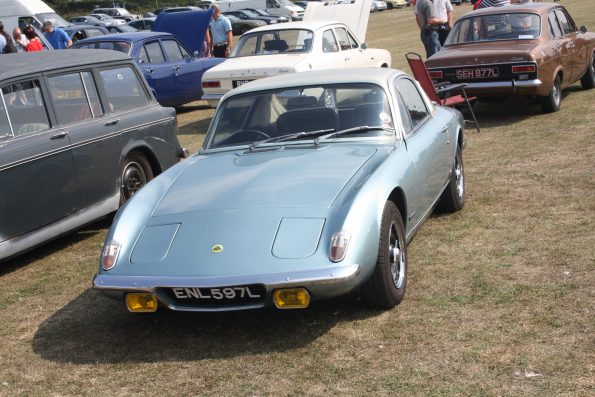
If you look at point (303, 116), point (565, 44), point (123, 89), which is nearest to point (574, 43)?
point (565, 44)

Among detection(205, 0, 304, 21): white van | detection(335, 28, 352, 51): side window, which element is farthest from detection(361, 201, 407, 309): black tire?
detection(205, 0, 304, 21): white van

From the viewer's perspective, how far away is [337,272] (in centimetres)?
467

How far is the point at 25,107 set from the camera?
7.17 m

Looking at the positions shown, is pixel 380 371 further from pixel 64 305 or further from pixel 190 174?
pixel 64 305

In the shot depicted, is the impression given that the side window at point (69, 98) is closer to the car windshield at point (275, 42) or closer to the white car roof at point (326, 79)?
the white car roof at point (326, 79)

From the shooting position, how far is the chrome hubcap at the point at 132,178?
8242mm

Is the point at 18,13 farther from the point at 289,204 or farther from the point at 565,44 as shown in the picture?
the point at 289,204

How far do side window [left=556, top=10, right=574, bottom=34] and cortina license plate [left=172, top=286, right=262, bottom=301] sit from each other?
9.44 metres

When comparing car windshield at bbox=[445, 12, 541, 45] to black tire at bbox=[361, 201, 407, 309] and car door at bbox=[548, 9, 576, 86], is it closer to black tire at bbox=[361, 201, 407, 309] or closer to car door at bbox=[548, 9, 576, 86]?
car door at bbox=[548, 9, 576, 86]

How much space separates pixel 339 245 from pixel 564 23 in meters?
9.41

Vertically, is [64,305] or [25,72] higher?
[25,72]

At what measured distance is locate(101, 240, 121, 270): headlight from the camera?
5.12 meters

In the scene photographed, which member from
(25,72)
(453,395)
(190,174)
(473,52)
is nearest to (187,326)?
(190,174)

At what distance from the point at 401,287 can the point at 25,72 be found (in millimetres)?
3733
